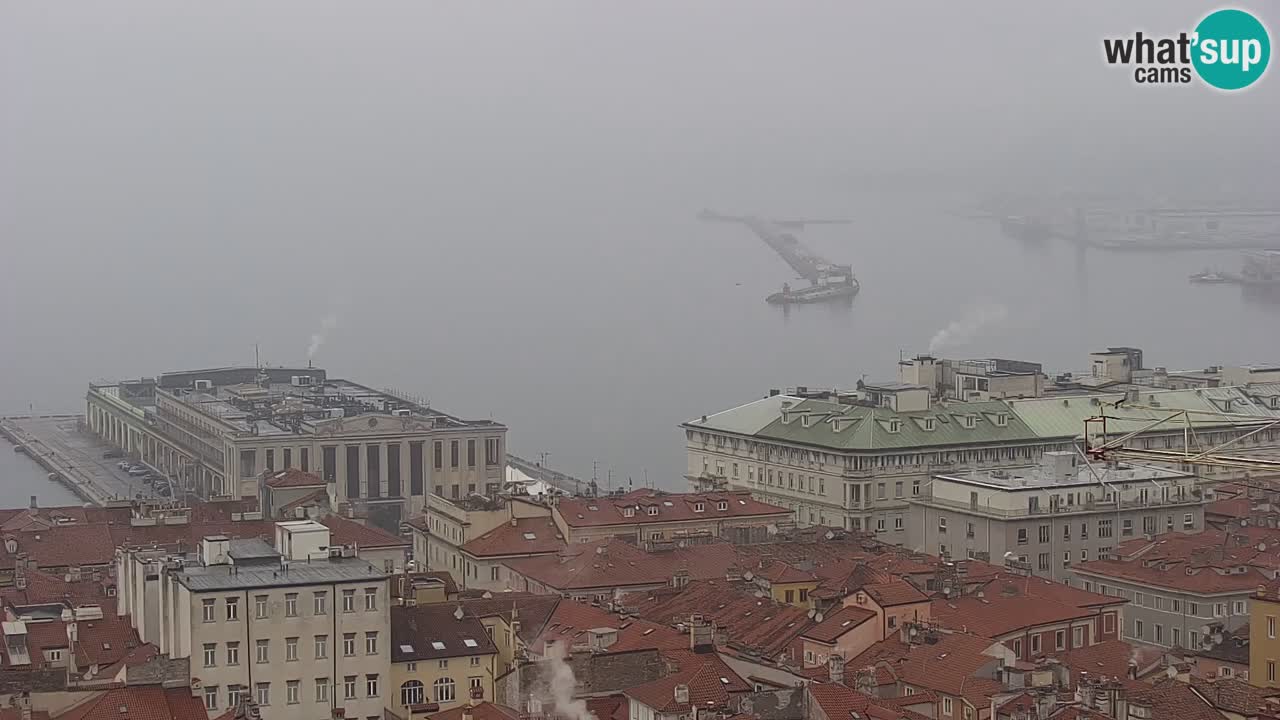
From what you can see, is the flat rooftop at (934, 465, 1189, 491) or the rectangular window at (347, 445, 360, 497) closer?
the flat rooftop at (934, 465, 1189, 491)

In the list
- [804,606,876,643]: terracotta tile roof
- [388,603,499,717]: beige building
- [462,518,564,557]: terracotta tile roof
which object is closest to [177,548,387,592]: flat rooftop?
[388,603,499,717]: beige building

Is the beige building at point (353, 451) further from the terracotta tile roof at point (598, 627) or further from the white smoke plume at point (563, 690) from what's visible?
the white smoke plume at point (563, 690)

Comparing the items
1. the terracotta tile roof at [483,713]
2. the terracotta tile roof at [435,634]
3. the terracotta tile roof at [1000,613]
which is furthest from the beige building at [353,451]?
the terracotta tile roof at [483,713]

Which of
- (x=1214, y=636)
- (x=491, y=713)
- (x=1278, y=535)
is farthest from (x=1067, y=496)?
(x=491, y=713)

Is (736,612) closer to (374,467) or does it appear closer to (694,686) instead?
(694,686)

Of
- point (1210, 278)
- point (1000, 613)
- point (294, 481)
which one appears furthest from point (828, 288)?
point (1000, 613)

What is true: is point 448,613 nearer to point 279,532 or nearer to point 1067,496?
point 279,532

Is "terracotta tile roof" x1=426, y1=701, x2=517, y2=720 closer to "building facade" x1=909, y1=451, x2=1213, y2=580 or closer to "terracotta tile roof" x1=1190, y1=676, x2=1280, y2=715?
"terracotta tile roof" x1=1190, y1=676, x2=1280, y2=715
